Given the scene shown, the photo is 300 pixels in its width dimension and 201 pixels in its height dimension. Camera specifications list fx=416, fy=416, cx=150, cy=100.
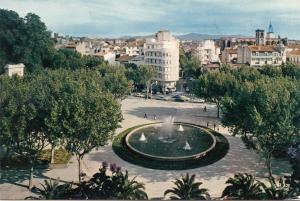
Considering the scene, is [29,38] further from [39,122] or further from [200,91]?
[39,122]

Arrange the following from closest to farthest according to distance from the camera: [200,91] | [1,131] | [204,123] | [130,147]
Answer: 1. [1,131]
2. [130,147]
3. [204,123]
4. [200,91]

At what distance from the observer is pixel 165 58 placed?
56156 millimetres

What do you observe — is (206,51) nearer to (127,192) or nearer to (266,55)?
(266,55)

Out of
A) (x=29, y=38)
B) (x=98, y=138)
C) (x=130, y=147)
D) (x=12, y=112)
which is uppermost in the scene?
(x=29, y=38)

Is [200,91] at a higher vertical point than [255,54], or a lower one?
lower

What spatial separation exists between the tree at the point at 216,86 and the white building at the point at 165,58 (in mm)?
18523

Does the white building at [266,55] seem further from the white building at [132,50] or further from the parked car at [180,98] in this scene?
the white building at [132,50]

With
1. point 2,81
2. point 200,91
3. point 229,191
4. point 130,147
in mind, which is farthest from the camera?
point 200,91

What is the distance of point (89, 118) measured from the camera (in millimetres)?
19234

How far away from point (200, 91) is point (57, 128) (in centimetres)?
2015

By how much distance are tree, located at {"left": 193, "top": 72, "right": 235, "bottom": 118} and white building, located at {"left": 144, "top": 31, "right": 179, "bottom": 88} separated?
18.5 metres

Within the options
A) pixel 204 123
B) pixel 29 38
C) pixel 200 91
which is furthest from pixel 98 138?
pixel 29 38

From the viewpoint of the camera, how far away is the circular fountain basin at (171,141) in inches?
958

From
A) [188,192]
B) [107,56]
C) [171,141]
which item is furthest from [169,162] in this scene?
[107,56]
